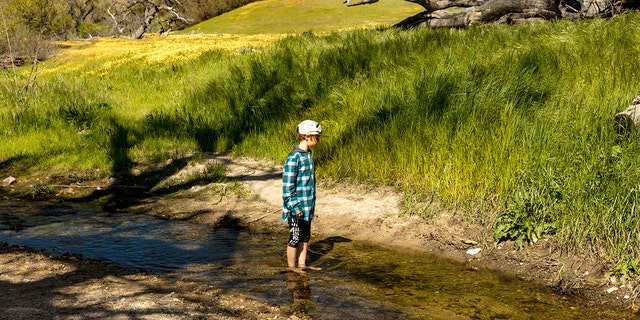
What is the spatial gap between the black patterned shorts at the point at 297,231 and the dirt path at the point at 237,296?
1170 mm

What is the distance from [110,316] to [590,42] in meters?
9.47

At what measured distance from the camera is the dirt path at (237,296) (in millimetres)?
5105

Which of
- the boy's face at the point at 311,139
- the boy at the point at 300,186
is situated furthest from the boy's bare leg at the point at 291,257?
the boy's face at the point at 311,139

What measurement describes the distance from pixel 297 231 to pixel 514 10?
39.3 ft

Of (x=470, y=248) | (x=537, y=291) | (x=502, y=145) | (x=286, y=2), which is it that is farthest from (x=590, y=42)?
(x=286, y=2)

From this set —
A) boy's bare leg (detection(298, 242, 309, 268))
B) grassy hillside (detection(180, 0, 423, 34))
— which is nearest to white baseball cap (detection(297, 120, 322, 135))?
boy's bare leg (detection(298, 242, 309, 268))

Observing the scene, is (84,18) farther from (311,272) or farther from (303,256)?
(311,272)

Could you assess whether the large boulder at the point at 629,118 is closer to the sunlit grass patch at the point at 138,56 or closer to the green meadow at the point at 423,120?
the green meadow at the point at 423,120

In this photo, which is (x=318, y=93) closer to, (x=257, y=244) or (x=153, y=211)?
(x=153, y=211)

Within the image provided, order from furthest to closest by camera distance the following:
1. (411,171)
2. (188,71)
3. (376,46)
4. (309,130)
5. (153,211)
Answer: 1. (188,71)
2. (376,46)
3. (153,211)
4. (411,171)
5. (309,130)

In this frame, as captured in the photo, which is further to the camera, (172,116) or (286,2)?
(286,2)

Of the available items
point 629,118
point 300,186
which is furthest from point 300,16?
point 300,186

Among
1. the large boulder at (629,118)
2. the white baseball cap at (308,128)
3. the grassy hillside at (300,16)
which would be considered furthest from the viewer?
the grassy hillside at (300,16)

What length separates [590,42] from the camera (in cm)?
1122
